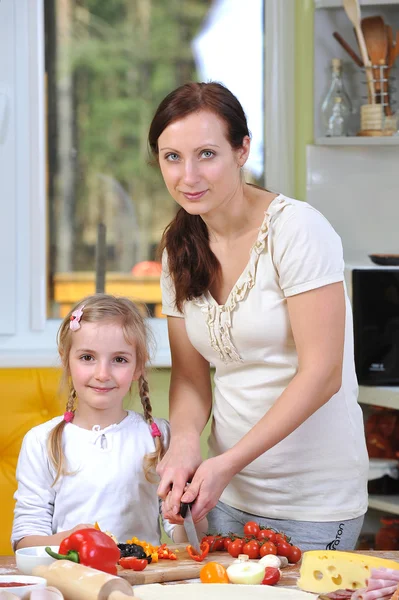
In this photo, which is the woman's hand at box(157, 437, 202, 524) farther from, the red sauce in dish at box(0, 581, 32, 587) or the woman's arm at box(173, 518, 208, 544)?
the red sauce in dish at box(0, 581, 32, 587)

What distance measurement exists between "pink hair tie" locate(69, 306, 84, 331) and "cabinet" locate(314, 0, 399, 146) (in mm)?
1129

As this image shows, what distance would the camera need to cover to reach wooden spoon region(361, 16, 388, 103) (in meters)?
2.48

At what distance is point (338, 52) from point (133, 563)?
73.3 inches

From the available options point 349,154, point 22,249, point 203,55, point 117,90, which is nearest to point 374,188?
point 349,154

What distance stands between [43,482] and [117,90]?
4.86 ft

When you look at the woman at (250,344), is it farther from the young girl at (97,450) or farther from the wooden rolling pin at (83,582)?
the wooden rolling pin at (83,582)

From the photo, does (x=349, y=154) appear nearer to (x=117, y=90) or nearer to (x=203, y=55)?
(x=203, y=55)

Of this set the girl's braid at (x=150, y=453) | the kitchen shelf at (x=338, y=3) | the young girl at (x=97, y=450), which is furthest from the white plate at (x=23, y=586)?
the kitchen shelf at (x=338, y=3)

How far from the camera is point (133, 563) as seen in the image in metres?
1.22

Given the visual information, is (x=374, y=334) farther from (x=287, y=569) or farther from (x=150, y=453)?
(x=287, y=569)

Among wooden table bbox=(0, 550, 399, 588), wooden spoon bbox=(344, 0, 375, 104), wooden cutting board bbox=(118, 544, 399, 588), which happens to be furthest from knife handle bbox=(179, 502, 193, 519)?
wooden spoon bbox=(344, 0, 375, 104)

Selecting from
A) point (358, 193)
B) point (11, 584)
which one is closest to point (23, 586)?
point (11, 584)

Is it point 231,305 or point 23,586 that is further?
point 231,305

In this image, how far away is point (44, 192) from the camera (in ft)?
8.73
